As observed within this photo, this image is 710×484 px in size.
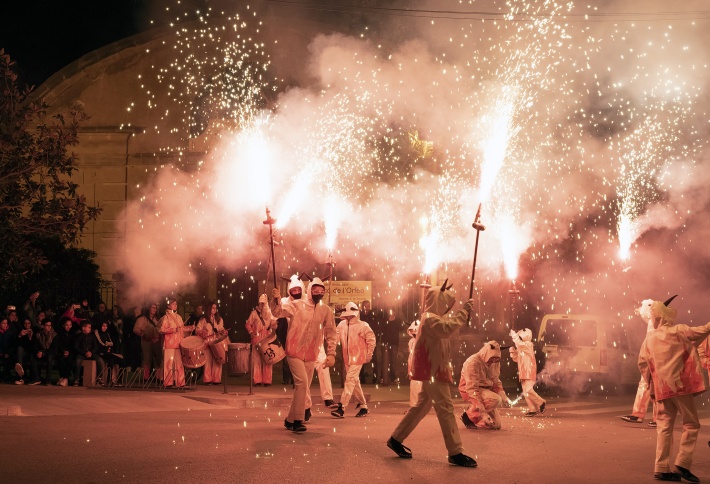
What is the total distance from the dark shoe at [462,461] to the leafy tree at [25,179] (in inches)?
306

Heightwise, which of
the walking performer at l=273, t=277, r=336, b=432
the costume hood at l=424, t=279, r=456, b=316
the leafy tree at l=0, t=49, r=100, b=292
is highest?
the leafy tree at l=0, t=49, r=100, b=292

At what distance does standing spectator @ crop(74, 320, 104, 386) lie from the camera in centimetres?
1733

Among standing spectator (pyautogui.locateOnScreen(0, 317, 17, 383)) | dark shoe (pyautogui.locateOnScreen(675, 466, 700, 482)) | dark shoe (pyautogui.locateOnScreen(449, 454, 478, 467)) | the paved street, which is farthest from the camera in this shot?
standing spectator (pyautogui.locateOnScreen(0, 317, 17, 383))

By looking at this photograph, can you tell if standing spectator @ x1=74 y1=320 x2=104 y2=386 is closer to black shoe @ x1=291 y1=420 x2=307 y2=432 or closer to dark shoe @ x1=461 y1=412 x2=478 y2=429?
black shoe @ x1=291 y1=420 x2=307 y2=432

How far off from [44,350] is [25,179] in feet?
15.1

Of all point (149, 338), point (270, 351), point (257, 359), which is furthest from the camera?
point (257, 359)

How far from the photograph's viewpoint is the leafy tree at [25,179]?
1384 centimetres

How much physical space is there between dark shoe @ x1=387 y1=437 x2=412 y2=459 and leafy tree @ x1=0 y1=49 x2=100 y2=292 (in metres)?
7.13

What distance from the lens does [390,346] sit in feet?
67.7

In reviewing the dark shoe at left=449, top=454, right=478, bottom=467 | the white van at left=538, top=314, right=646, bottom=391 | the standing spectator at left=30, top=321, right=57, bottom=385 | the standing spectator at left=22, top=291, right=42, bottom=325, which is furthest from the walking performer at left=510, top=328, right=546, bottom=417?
the standing spectator at left=22, top=291, right=42, bottom=325

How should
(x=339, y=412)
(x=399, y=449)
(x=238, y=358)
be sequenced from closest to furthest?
(x=399, y=449)
(x=339, y=412)
(x=238, y=358)

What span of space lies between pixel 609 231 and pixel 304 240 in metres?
11.3

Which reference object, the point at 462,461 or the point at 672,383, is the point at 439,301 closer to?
the point at 462,461

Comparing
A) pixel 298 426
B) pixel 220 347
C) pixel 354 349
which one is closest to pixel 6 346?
pixel 220 347
